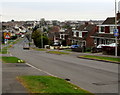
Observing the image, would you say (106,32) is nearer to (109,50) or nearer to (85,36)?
(85,36)

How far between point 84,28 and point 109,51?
3326 cm

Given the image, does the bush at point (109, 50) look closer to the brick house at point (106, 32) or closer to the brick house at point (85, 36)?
the brick house at point (106, 32)

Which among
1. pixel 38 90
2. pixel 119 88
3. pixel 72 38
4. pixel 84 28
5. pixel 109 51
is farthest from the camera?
pixel 72 38

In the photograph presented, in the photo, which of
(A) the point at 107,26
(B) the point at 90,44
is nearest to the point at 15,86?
(A) the point at 107,26

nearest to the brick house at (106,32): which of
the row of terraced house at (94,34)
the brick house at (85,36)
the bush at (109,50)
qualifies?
the row of terraced house at (94,34)

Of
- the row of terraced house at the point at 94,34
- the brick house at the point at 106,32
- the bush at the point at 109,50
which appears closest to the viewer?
the bush at the point at 109,50

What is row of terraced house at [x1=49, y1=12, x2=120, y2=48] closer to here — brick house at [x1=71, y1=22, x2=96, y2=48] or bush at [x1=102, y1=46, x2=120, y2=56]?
brick house at [x1=71, y1=22, x2=96, y2=48]

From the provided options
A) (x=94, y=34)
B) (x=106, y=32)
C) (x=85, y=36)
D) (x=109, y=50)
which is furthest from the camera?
(x=85, y=36)

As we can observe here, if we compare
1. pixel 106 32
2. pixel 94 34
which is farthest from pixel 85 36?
pixel 106 32

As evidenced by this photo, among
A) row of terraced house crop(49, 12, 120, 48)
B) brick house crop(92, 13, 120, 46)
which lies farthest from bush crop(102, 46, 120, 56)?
brick house crop(92, 13, 120, 46)

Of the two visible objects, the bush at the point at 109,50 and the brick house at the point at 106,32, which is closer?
the bush at the point at 109,50

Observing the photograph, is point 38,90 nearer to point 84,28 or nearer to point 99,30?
point 99,30

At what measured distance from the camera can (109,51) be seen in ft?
117

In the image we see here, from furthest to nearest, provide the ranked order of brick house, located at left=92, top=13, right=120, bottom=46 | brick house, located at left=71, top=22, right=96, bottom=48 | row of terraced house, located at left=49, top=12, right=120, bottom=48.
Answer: brick house, located at left=71, top=22, right=96, bottom=48 → row of terraced house, located at left=49, top=12, right=120, bottom=48 → brick house, located at left=92, top=13, right=120, bottom=46
